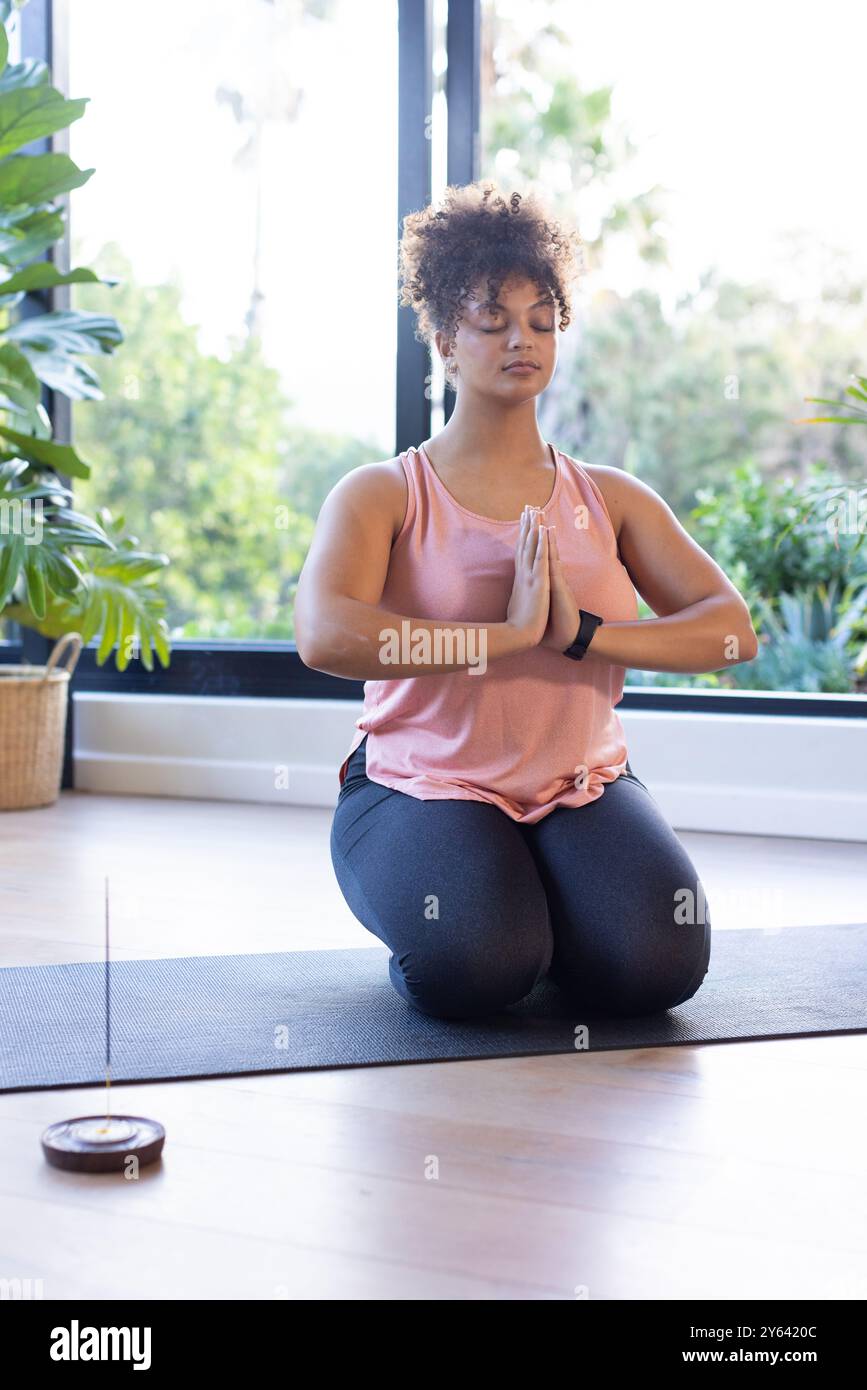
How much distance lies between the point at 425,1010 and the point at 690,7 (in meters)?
4.21

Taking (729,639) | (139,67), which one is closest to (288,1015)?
(729,639)

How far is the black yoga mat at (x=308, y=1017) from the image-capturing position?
178 centimetres

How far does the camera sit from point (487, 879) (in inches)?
73.6

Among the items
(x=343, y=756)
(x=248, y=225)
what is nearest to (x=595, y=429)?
(x=248, y=225)

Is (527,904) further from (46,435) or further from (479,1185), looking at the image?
(46,435)

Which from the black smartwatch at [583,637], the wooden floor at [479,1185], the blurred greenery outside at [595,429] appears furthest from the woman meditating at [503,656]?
the blurred greenery outside at [595,429]

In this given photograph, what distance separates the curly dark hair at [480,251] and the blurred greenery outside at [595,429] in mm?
1024

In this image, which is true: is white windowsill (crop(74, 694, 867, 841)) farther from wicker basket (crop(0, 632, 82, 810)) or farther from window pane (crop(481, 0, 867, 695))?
window pane (crop(481, 0, 867, 695))

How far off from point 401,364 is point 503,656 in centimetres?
213

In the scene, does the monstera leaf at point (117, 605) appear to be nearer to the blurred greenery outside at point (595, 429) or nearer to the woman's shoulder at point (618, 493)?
the blurred greenery outside at point (595, 429)

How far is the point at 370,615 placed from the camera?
1.92 meters

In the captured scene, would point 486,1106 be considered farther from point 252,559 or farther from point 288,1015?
point 252,559

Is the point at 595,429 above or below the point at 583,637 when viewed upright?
above

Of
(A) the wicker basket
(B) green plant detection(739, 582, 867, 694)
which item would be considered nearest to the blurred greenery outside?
(B) green plant detection(739, 582, 867, 694)
